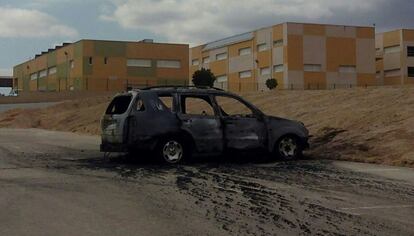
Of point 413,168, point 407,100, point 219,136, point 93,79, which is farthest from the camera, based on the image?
point 93,79

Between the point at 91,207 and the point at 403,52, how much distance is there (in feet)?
261

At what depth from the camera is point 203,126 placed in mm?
14039

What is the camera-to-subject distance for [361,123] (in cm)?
1798

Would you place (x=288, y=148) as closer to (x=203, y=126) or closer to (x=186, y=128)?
(x=203, y=126)

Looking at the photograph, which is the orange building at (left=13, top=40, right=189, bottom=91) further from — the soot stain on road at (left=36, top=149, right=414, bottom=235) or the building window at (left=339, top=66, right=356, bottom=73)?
the soot stain on road at (left=36, top=149, right=414, bottom=235)

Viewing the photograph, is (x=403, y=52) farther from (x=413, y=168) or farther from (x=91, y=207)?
(x=91, y=207)

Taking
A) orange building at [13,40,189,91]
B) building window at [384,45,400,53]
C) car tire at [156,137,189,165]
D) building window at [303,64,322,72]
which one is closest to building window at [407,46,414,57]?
building window at [384,45,400,53]

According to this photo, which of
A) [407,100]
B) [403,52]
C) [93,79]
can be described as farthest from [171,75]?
[407,100]

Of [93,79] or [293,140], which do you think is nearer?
[293,140]

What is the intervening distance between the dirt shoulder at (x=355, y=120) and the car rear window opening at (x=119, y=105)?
491 centimetres

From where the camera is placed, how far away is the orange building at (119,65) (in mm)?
79312

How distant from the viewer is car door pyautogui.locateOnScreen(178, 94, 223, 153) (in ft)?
45.8

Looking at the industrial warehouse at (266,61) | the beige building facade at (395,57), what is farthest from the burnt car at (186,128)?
the beige building facade at (395,57)

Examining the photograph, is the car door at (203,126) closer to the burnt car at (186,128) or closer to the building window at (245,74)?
the burnt car at (186,128)
